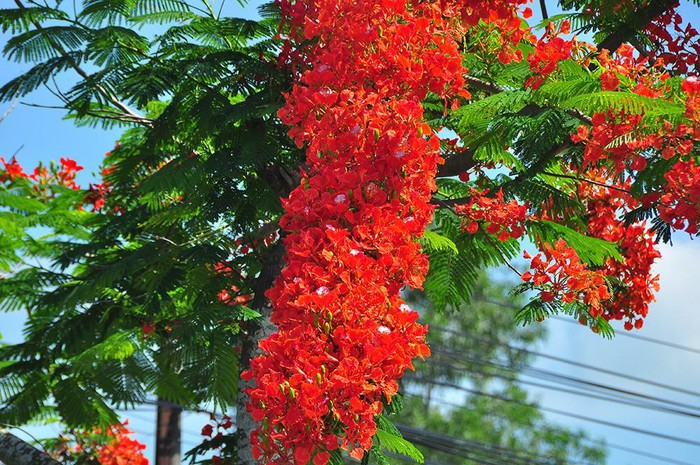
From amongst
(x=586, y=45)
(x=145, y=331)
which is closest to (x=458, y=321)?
(x=145, y=331)

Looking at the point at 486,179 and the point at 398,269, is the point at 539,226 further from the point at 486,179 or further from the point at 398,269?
the point at 398,269

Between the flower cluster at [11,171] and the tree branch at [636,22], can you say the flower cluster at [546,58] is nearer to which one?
the tree branch at [636,22]

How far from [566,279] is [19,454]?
3.76 meters

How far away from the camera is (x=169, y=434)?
10.5 meters

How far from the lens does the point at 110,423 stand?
22.8 feet

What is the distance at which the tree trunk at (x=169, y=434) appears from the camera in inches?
404

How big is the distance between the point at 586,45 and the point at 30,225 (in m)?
5.50

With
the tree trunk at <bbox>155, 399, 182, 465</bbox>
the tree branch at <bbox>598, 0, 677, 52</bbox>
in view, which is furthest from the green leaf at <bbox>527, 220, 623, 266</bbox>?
the tree trunk at <bbox>155, 399, 182, 465</bbox>

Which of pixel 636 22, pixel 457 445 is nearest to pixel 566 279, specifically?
pixel 636 22

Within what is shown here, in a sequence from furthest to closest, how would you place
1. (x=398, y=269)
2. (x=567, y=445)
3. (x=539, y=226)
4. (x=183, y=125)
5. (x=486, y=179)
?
1. (x=567, y=445)
2. (x=183, y=125)
3. (x=486, y=179)
4. (x=539, y=226)
5. (x=398, y=269)

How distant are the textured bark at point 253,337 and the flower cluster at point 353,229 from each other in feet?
5.76

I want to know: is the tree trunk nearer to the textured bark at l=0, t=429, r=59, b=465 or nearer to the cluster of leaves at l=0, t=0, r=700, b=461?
the cluster of leaves at l=0, t=0, r=700, b=461

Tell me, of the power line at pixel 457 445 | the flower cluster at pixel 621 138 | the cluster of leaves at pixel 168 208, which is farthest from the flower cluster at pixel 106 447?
the flower cluster at pixel 621 138

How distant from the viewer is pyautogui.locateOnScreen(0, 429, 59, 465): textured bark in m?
5.88
